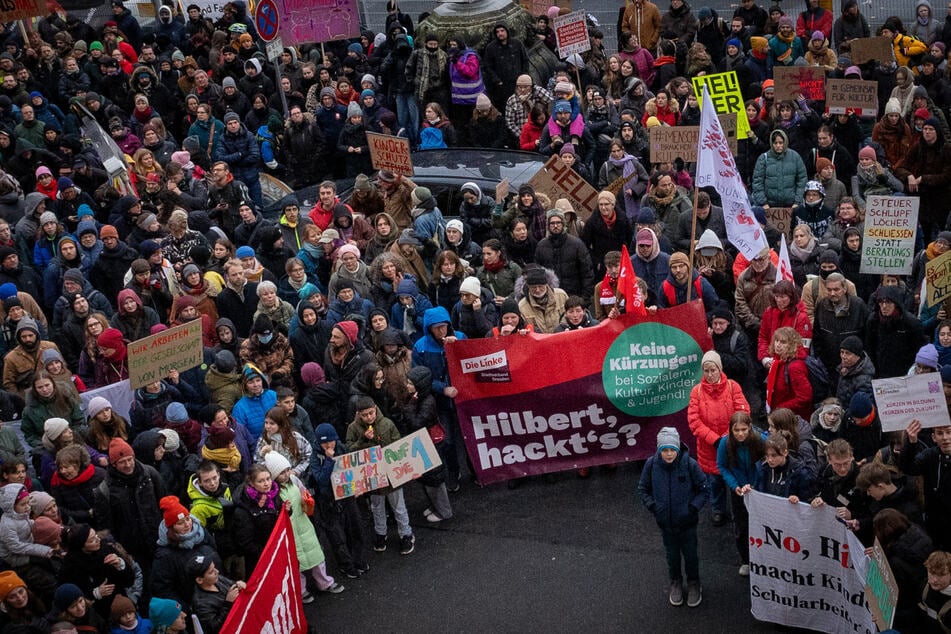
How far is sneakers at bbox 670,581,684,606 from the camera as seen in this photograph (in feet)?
31.1

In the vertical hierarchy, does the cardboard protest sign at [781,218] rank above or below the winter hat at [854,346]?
below

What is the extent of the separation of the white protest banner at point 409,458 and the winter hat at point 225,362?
161 centimetres

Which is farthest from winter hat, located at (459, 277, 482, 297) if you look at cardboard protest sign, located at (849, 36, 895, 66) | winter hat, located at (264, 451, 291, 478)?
cardboard protest sign, located at (849, 36, 895, 66)

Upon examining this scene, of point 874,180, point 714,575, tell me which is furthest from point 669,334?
point 874,180

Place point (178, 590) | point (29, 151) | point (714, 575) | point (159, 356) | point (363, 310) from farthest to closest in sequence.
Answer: point (29, 151) → point (363, 310) → point (159, 356) → point (714, 575) → point (178, 590)

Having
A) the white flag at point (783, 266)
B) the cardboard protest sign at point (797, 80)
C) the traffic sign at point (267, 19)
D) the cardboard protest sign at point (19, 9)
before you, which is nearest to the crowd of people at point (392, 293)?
the white flag at point (783, 266)

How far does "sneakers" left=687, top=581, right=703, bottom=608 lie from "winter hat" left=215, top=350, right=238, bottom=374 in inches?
167

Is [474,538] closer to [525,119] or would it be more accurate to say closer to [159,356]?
[159,356]

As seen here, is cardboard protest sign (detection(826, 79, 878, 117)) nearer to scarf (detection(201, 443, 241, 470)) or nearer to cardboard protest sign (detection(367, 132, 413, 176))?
cardboard protest sign (detection(367, 132, 413, 176))

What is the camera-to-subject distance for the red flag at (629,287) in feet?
36.2

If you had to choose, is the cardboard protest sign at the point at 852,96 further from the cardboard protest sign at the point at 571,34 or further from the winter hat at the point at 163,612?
the winter hat at the point at 163,612

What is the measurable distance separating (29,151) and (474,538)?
912cm

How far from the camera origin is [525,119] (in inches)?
666

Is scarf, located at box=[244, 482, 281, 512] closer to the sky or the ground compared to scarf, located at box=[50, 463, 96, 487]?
closer to the ground
